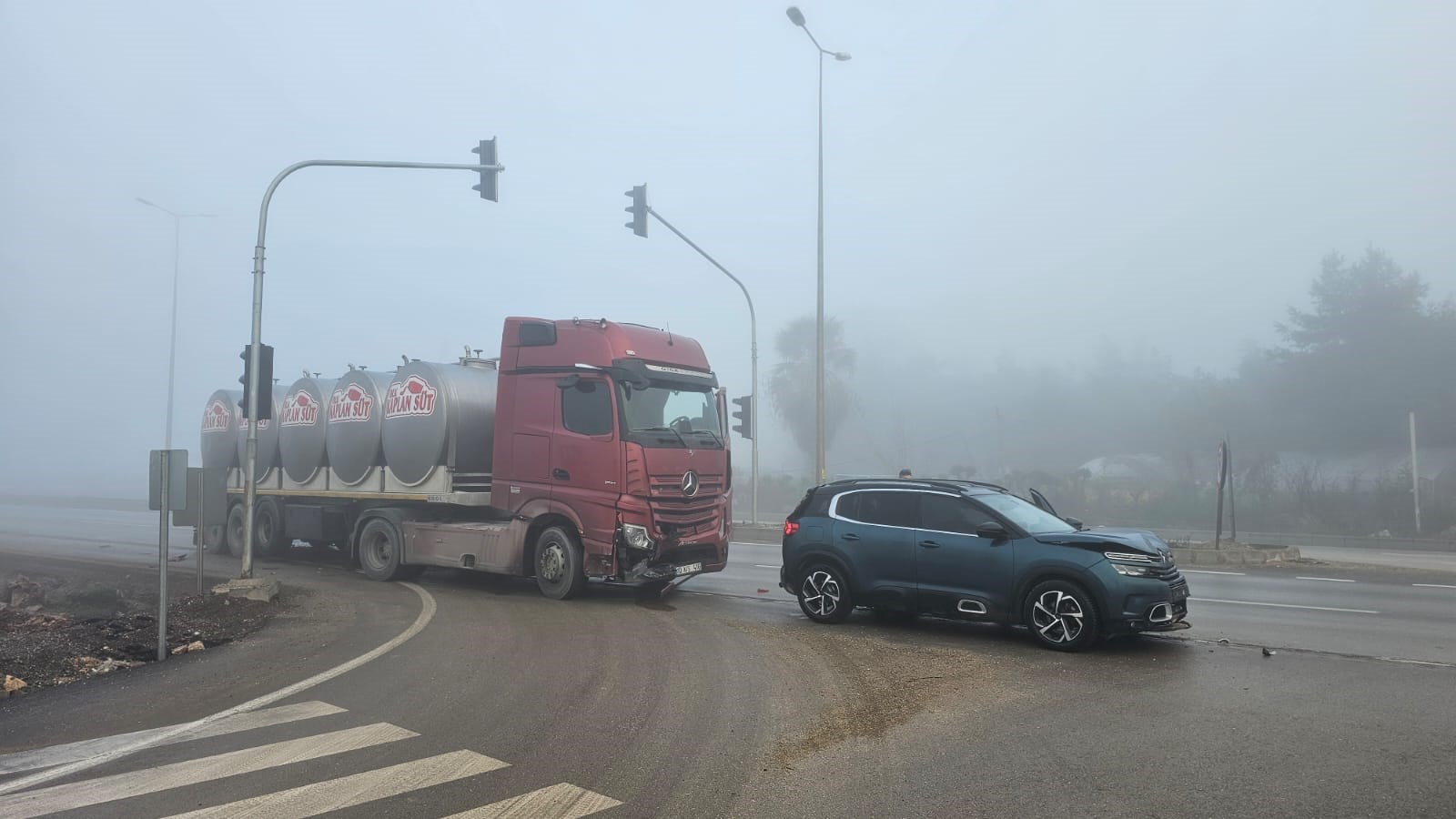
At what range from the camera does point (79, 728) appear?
6.82 metres

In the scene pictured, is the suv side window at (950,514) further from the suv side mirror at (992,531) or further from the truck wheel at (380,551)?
the truck wheel at (380,551)

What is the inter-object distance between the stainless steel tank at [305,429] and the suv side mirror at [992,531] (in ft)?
41.3

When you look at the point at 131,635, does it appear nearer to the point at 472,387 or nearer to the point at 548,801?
the point at 472,387

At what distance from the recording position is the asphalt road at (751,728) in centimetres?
502

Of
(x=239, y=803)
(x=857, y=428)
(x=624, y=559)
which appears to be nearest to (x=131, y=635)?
(x=624, y=559)

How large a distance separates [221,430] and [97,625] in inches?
426

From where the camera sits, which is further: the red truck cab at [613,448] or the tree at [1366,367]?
the tree at [1366,367]

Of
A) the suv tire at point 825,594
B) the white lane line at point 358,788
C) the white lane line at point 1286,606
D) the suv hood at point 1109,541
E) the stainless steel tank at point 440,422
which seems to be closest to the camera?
the white lane line at point 358,788

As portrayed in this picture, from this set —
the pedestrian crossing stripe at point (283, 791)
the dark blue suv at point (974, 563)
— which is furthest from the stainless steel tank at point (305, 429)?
the pedestrian crossing stripe at point (283, 791)

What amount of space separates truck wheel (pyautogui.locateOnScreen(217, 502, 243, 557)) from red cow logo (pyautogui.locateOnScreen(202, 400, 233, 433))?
6.21 ft

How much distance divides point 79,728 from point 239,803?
2.80m

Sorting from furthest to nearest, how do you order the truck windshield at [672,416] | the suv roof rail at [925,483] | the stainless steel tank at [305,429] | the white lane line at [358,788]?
1. the stainless steel tank at [305,429]
2. the truck windshield at [672,416]
3. the suv roof rail at [925,483]
4. the white lane line at [358,788]

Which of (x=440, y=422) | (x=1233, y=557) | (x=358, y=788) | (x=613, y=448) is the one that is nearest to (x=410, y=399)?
(x=440, y=422)

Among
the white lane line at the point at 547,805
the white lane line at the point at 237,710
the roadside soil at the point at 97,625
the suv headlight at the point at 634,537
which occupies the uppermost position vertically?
the suv headlight at the point at 634,537
